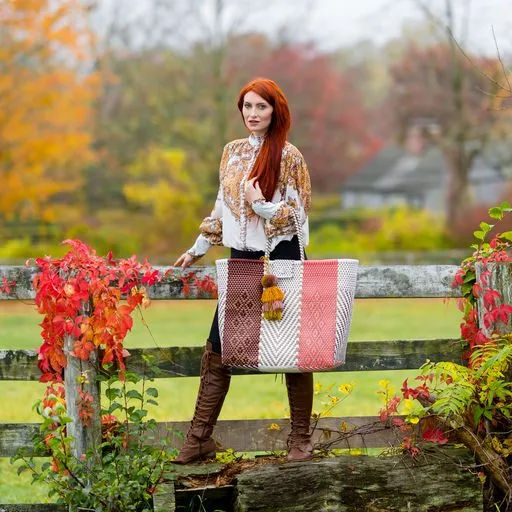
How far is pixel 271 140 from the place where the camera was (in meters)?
5.07

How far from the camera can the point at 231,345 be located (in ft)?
16.1

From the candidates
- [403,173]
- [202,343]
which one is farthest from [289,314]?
[403,173]

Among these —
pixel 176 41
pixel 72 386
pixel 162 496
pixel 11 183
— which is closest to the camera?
pixel 162 496

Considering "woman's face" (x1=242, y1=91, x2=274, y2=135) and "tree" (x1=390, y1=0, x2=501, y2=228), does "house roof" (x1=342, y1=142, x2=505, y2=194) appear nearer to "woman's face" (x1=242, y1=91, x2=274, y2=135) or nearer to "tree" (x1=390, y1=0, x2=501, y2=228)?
"tree" (x1=390, y1=0, x2=501, y2=228)

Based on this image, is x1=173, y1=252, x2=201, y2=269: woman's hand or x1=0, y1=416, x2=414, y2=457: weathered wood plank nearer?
x1=173, y1=252, x2=201, y2=269: woman's hand

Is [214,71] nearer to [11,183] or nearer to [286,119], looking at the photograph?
[11,183]

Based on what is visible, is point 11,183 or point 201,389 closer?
point 201,389

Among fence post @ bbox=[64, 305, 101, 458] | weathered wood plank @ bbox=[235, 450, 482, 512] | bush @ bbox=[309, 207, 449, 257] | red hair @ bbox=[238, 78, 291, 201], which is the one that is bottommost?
weathered wood plank @ bbox=[235, 450, 482, 512]

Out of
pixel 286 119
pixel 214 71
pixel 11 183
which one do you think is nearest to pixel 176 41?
pixel 214 71

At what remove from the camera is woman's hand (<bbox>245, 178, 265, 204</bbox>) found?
4.91 metres

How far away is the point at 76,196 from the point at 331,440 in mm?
38792

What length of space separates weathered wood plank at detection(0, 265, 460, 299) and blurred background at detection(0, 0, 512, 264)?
54.8 ft

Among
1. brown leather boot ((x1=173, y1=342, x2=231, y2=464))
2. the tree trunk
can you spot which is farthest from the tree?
brown leather boot ((x1=173, y1=342, x2=231, y2=464))

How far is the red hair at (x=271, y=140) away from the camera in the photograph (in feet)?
16.4
